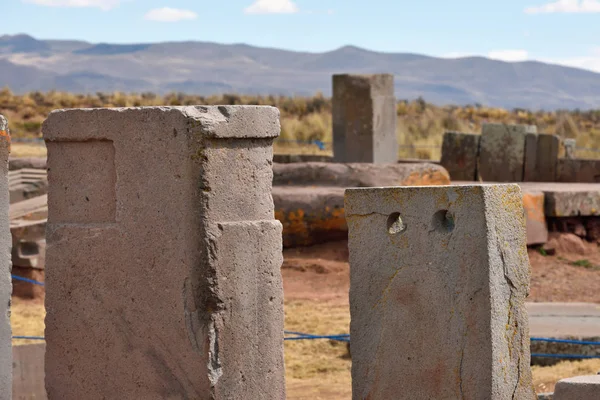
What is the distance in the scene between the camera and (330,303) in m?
9.95

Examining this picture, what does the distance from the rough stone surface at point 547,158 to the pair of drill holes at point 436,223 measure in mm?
11066

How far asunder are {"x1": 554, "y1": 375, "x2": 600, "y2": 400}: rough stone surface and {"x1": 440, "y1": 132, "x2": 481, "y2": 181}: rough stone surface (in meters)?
12.1

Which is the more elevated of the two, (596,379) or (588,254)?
(596,379)

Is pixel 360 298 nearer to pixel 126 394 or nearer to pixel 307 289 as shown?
pixel 126 394

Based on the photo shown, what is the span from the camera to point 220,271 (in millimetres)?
3979

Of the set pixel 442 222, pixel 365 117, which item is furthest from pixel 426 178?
pixel 442 222

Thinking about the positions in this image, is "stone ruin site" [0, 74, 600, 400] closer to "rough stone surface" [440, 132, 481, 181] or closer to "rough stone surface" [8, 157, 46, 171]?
"rough stone surface" [8, 157, 46, 171]

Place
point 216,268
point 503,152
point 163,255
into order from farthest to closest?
point 503,152 → point 163,255 → point 216,268

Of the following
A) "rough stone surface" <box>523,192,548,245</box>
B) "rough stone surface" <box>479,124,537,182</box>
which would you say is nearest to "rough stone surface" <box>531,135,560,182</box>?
"rough stone surface" <box>479,124,537,182</box>

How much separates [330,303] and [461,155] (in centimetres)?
689

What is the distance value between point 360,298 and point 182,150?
1.27 m

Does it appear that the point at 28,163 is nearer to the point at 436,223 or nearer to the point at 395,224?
the point at 395,224

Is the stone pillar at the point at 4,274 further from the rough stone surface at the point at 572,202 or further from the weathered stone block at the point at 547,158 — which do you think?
the weathered stone block at the point at 547,158

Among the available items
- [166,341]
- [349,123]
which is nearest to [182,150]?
[166,341]
